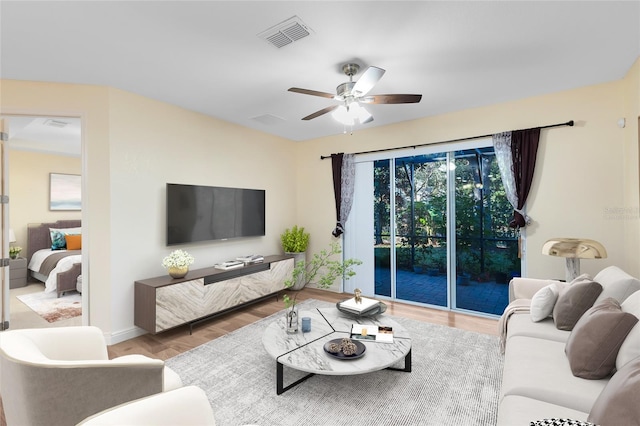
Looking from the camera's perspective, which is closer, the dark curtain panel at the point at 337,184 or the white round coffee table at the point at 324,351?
the white round coffee table at the point at 324,351

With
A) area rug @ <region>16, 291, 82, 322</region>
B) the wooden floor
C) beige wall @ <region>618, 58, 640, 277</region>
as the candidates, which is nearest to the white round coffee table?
the wooden floor

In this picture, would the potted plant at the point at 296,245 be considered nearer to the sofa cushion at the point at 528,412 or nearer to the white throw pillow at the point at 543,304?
the white throw pillow at the point at 543,304

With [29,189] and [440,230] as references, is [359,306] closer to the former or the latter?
[440,230]

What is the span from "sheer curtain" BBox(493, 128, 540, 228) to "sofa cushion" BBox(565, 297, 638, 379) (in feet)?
7.11

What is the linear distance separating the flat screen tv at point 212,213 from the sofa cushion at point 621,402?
382cm

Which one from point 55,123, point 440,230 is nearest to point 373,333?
point 440,230

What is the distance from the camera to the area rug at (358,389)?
2.03 m

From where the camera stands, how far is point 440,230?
4461 mm

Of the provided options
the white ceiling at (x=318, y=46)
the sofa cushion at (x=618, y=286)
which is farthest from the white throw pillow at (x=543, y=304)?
the white ceiling at (x=318, y=46)

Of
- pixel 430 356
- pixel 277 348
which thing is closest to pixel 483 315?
pixel 430 356

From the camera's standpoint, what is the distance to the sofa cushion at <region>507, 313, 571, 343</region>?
220 centimetres

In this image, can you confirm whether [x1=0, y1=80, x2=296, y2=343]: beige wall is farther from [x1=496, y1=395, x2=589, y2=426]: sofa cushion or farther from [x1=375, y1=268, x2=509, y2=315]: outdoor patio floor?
[x1=496, y1=395, x2=589, y2=426]: sofa cushion

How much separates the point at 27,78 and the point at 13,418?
3.10 metres

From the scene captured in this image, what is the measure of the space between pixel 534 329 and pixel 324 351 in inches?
63.1
